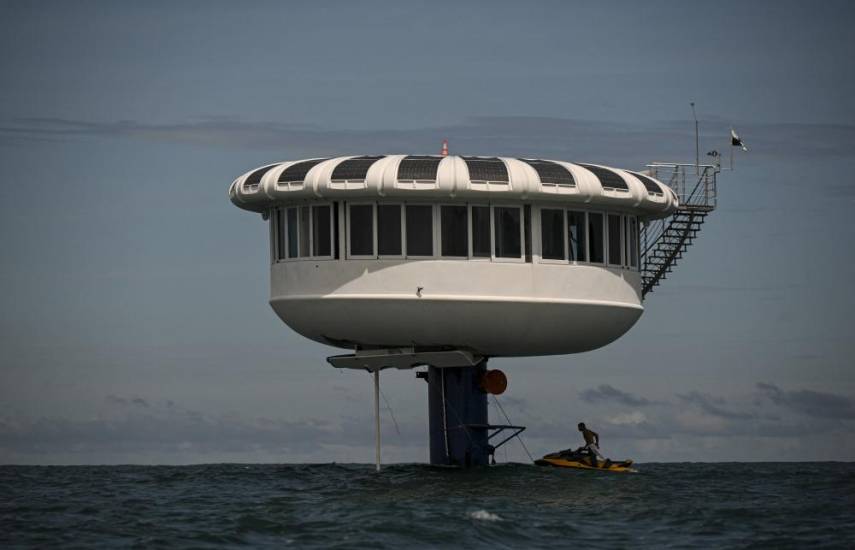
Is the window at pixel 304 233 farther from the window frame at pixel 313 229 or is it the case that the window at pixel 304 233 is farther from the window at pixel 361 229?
the window at pixel 361 229

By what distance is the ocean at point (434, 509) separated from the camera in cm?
3394

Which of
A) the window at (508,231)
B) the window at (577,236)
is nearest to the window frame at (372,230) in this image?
the window at (508,231)

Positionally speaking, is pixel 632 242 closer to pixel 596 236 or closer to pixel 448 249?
pixel 596 236

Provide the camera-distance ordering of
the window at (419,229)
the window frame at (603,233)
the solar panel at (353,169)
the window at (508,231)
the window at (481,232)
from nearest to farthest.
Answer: the solar panel at (353,169), the window at (419,229), the window at (481,232), the window at (508,231), the window frame at (603,233)

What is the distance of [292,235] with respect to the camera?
1714 inches

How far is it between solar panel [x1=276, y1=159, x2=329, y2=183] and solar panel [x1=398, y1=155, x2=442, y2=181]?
2.53 metres

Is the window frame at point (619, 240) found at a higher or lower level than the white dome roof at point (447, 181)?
lower

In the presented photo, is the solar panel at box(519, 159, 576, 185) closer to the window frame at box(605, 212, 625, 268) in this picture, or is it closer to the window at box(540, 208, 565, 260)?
the window at box(540, 208, 565, 260)

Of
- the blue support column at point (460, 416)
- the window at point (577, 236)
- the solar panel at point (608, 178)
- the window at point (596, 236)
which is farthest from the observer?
the blue support column at point (460, 416)

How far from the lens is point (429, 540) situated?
33594 mm

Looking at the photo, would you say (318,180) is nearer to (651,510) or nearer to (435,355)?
(435,355)

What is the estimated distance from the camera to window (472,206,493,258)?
41875mm

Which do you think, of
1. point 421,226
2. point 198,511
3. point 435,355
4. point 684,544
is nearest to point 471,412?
point 435,355

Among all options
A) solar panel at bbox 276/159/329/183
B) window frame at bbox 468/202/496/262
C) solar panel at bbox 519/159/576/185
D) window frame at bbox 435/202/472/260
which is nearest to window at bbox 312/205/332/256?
solar panel at bbox 276/159/329/183
